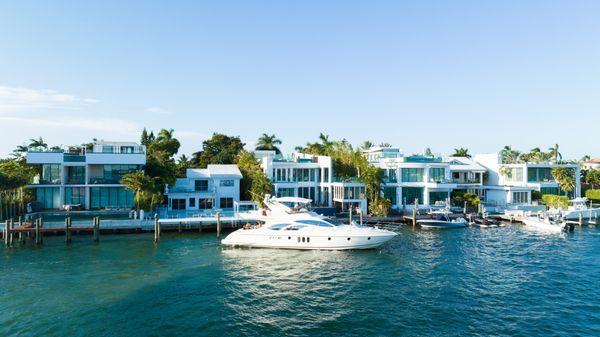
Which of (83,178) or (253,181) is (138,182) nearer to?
(83,178)

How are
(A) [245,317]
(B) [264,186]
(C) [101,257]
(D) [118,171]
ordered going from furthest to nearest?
(B) [264,186] < (D) [118,171] < (C) [101,257] < (A) [245,317]

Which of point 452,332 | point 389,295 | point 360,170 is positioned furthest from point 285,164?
point 452,332

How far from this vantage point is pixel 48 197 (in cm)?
4722

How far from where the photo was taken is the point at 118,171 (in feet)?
161

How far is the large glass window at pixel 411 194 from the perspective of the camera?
193 feet

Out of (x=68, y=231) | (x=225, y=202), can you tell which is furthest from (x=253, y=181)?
(x=68, y=231)

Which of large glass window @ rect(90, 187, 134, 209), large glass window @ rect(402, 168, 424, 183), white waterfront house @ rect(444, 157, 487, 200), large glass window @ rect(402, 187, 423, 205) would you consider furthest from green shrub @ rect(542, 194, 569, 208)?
large glass window @ rect(90, 187, 134, 209)

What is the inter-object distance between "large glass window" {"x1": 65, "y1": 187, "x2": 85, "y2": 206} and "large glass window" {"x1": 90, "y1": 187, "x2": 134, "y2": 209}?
1047 mm

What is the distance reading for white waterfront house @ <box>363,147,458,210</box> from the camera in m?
58.2

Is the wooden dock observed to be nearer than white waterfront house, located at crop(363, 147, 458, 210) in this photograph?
Yes

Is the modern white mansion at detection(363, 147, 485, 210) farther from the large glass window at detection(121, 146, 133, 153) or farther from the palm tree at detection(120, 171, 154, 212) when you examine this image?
the large glass window at detection(121, 146, 133, 153)

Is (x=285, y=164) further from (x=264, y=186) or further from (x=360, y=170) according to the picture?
(x=360, y=170)

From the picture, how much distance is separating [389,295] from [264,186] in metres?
29.5

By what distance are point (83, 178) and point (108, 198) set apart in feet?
12.8
